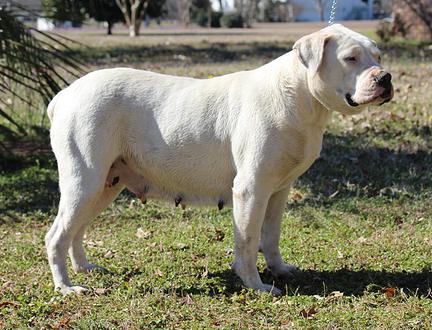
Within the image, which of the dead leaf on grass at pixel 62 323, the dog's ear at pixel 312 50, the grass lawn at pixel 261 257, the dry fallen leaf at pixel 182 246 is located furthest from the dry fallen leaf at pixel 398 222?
the dead leaf on grass at pixel 62 323

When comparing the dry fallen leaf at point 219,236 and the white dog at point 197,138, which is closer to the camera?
the white dog at point 197,138

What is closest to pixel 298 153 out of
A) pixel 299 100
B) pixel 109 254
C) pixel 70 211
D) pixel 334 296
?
pixel 299 100

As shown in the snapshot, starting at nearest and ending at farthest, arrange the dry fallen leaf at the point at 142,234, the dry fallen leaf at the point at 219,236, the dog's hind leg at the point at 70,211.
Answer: the dog's hind leg at the point at 70,211 < the dry fallen leaf at the point at 219,236 < the dry fallen leaf at the point at 142,234

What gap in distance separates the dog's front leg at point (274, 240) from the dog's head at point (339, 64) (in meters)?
1.00

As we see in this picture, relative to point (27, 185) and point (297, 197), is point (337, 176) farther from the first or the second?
point (27, 185)

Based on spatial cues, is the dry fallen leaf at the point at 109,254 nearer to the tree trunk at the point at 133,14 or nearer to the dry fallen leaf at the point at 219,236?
the dry fallen leaf at the point at 219,236

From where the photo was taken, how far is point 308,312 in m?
4.51

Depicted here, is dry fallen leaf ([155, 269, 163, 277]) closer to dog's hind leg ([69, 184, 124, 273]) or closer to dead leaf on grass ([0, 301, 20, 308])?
dog's hind leg ([69, 184, 124, 273])

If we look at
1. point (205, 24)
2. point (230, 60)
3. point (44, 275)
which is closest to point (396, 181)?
point (44, 275)

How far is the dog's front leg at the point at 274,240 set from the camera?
17.3ft

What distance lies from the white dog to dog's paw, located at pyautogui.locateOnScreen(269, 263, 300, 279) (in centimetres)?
31

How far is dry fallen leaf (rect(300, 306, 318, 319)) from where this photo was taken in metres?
4.46

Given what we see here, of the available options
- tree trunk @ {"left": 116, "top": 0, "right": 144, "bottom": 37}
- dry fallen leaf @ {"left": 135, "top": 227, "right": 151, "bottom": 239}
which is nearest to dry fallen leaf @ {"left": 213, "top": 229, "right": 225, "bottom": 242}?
dry fallen leaf @ {"left": 135, "top": 227, "right": 151, "bottom": 239}

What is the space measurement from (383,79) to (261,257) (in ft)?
6.46
